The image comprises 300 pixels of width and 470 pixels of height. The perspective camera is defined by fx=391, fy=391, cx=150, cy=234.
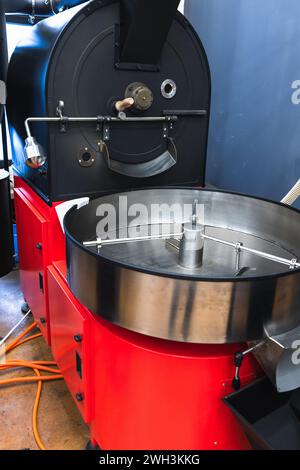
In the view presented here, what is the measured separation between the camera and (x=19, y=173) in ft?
5.86

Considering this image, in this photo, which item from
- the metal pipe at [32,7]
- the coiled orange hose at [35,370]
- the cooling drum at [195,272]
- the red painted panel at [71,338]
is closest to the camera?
the cooling drum at [195,272]

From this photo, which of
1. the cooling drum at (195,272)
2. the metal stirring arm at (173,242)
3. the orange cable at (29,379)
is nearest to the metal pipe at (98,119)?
the cooling drum at (195,272)

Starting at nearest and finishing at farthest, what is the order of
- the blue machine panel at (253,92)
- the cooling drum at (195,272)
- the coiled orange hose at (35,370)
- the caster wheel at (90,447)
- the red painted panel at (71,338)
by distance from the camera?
the cooling drum at (195,272), the red painted panel at (71,338), the caster wheel at (90,447), the blue machine panel at (253,92), the coiled orange hose at (35,370)

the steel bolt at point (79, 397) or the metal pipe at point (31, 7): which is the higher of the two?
the metal pipe at point (31, 7)

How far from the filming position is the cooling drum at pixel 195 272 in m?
0.79

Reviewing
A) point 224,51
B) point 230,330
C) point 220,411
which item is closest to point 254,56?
point 224,51

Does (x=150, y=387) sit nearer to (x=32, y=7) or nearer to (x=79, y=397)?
(x=79, y=397)

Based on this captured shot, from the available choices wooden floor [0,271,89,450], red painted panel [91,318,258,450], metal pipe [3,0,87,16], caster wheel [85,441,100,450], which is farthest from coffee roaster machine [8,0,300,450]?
metal pipe [3,0,87,16]

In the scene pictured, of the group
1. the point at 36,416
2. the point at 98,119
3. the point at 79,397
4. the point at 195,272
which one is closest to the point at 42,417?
the point at 36,416

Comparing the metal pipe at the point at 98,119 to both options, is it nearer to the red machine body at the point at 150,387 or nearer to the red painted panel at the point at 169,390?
the red machine body at the point at 150,387

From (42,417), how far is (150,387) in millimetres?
752

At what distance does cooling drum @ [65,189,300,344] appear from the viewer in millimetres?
795

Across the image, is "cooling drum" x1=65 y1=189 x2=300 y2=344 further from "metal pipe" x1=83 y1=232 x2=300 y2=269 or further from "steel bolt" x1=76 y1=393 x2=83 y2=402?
"steel bolt" x1=76 y1=393 x2=83 y2=402

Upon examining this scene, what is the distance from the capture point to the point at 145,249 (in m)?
1.19
